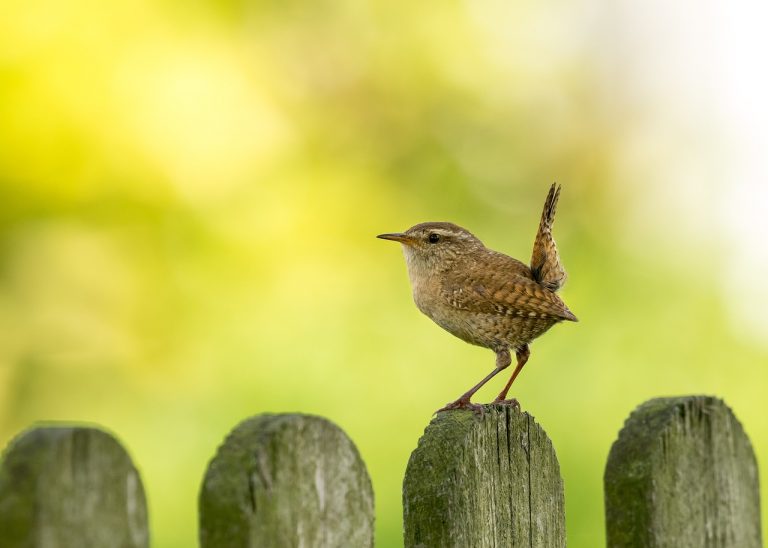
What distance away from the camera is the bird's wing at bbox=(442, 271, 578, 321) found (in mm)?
4586

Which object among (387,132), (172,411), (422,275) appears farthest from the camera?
(387,132)

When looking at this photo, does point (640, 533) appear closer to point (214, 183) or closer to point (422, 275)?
point (422, 275)

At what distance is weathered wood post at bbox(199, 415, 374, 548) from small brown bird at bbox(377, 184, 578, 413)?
7.03ft

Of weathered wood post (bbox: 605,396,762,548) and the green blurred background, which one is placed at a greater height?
the green blurred background

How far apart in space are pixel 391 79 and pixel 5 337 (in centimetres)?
317

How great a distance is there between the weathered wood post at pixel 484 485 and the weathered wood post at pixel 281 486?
356 mm

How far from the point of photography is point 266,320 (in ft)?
21.8

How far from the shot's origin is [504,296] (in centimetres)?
476

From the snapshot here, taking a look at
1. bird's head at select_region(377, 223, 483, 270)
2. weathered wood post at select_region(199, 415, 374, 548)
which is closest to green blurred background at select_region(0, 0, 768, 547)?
bird's head at select_region(377, 223, 483, 270)

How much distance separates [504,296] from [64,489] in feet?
10.2

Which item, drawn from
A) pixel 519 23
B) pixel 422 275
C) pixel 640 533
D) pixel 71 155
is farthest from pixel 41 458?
pixel 519 23

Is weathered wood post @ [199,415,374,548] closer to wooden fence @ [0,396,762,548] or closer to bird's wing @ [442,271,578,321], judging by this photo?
wooden fence @ [0,396,762,548]

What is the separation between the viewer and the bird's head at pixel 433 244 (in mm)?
5277

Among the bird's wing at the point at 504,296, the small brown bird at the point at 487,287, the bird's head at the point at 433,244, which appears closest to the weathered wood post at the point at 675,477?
→ the small brown bird at the point at 487,287
